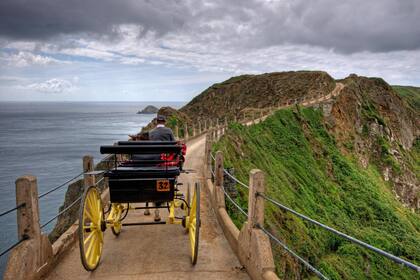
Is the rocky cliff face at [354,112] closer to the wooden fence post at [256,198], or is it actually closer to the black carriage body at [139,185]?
the black carriage body at [139,185]

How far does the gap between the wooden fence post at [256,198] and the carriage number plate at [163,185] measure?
1.44 m

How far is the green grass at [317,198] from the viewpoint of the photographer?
1479 centimetres

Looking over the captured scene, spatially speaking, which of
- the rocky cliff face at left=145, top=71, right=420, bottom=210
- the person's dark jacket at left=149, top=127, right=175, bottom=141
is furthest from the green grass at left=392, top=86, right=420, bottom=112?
the person's dark jacket at left=149, top=127, right=175, bottom=141

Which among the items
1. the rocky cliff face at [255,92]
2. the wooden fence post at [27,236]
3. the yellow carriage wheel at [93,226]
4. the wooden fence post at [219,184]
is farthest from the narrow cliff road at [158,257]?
the rocky cliff face at [255,92]

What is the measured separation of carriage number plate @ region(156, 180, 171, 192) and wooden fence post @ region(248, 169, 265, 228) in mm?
1443

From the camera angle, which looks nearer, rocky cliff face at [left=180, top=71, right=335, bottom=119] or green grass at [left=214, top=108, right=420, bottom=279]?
green grass at [left=214, top=108, right=420, bottom=279]

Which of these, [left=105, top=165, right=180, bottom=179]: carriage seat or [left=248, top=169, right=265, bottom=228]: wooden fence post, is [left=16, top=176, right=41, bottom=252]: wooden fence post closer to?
[left=105, top=165, right=180, bottom=179]: carriage seat

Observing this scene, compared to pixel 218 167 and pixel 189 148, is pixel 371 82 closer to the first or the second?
pixel 189 148

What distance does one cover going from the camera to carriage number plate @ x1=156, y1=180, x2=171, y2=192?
5969 millimetres

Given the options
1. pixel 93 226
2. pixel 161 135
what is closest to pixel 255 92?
pixel 161 135

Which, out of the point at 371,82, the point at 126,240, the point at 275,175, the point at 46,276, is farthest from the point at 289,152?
the point at 371,82

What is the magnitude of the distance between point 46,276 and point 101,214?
1.25 meters

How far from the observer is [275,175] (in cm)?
2039

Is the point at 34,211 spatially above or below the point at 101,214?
above
